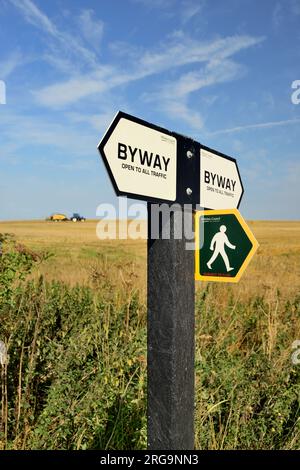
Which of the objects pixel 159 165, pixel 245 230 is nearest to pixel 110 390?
pixel 245 230

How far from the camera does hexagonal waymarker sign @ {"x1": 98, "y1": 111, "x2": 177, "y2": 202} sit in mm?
1280

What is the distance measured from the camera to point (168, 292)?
1435mm

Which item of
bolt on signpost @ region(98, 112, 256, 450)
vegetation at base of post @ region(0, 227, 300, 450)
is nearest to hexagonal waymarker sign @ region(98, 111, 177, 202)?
bolt on signpost @ region(98, 112, 256, 450)

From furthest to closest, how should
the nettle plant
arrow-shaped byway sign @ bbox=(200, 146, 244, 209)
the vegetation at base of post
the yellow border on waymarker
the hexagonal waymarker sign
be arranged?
the nettle plant → the vegetation at base of post → arrow-shaped byway sign @ bbox=(200, 146, 244, 209) → the yellow border on waymarker → the hexagonal waymarker sign

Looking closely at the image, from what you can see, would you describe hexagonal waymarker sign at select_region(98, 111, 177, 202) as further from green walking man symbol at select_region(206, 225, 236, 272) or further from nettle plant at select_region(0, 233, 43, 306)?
nettle plant at select_region(0, 233, 43, 306)

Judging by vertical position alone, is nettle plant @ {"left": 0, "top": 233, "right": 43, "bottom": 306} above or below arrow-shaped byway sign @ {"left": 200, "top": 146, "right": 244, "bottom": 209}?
below

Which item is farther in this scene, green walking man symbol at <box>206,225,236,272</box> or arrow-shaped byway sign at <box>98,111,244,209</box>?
green walking man symbol at <box>206,225,236,272</box>

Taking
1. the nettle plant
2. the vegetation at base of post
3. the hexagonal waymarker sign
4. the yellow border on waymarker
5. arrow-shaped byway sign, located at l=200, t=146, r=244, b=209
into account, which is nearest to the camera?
the hexagonal waymarker sign

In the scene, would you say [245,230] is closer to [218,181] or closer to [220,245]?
[220,245]

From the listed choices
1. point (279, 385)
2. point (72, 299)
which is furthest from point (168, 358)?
point (72, 299)

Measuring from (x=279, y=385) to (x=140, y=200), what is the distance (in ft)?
6.42

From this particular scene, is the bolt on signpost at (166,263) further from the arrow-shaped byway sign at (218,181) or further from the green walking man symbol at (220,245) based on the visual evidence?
the arrow-shaped byway sign at (218,181)

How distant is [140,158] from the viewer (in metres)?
1.37

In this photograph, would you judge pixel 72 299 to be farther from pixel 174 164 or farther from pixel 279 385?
pixel 174 164
